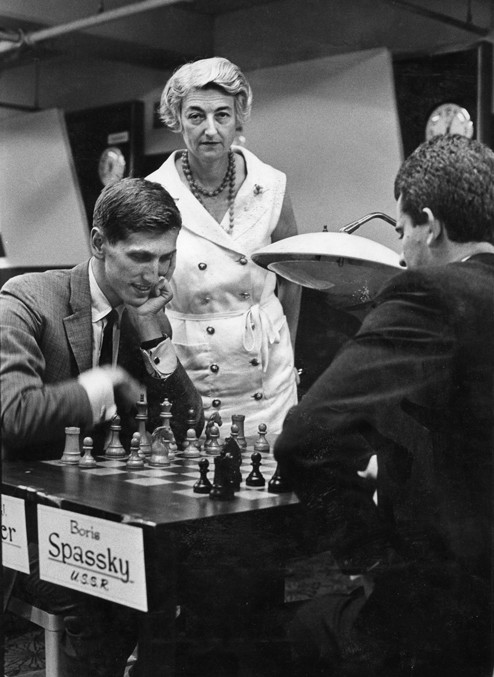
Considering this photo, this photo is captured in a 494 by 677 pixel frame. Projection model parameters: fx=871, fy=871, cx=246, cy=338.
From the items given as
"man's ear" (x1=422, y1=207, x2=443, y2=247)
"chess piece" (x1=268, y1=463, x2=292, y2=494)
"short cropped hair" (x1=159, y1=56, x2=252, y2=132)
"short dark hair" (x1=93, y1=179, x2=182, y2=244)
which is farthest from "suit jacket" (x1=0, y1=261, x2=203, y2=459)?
"man's ear" (x1=422, y1=207, x2=443, y2=247)

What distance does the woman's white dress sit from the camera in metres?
1.87

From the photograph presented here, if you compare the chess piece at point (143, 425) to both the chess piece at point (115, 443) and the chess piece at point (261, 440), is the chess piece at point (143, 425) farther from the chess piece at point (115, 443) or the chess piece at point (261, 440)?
the chess piece at point (261, 440)

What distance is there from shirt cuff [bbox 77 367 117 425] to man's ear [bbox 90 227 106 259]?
0.24 metres

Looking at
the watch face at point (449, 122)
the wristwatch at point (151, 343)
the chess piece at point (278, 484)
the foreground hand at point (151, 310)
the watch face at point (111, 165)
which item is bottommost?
the chess piece at point (278, 484)

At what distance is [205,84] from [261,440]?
0.79 metres

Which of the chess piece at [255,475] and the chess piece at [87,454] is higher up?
the chess piece at [87,454]

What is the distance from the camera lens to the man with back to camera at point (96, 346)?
1.81m

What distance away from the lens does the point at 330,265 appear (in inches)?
73.4

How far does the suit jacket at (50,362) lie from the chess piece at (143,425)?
0.8 inches

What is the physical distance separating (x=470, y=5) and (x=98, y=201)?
2.93 feet

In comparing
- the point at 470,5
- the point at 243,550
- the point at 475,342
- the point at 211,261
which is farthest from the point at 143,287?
the point at 470,5

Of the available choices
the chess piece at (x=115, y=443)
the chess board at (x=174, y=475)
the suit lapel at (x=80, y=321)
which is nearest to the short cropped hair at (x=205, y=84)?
the suit lapel at (x=80, y=321)

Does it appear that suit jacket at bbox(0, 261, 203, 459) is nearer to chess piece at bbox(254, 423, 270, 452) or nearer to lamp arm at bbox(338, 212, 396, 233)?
chess piece at bbox(254, 423, 270, 452)

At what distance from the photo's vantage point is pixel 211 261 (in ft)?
6.18
